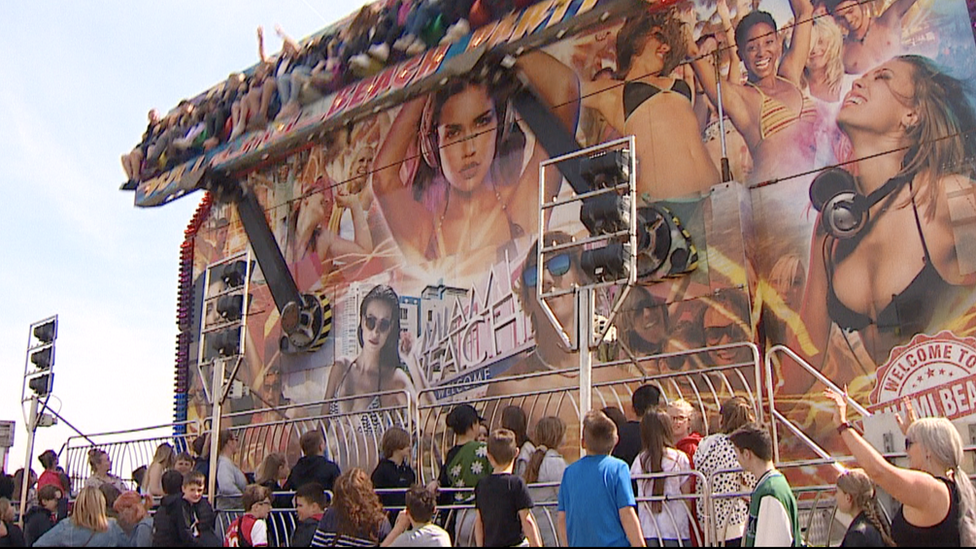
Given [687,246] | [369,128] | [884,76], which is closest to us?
[884,76]

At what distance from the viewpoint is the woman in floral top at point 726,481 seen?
6.40 m

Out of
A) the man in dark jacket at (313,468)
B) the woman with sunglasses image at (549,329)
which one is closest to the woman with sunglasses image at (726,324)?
the woman with sunglasses image at (549,329)

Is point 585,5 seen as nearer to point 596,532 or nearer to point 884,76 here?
point 884,76

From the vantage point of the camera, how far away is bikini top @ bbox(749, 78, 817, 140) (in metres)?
10.4

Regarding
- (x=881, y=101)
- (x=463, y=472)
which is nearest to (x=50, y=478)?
(x=463, y=472)

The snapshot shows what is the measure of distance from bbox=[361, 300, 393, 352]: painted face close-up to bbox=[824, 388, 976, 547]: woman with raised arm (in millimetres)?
9995

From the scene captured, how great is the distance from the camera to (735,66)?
36.1 feet

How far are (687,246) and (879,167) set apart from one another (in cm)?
215

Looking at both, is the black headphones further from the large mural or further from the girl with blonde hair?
the girl with blonde hair

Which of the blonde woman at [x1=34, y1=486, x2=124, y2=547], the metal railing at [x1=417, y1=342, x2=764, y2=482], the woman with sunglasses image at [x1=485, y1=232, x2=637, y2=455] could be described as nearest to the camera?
the blonde woman at [x1=34, y1=486, x2=124, y2=547]

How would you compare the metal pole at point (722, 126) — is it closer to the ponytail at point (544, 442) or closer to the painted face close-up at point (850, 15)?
the painted face close-up at point (850, 15)

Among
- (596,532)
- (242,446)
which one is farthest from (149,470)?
(596,532)

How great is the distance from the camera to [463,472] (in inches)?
298

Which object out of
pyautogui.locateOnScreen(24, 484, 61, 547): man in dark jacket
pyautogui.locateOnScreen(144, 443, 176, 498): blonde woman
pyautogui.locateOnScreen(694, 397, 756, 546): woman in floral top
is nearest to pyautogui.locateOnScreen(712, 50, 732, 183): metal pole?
pyautogui.locateOnScreen(694, 397, 756, 546): woman in floral top
